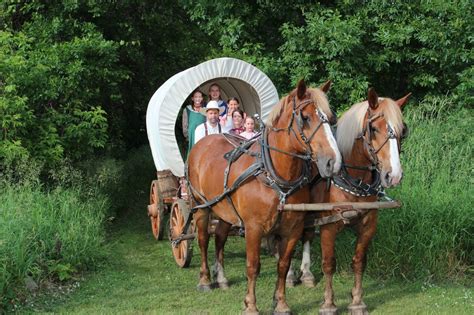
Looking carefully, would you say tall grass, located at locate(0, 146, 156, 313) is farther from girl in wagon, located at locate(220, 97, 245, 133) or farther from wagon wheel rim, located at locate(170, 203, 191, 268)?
girl in wagon, located at locate(220, 97, 245, 133)

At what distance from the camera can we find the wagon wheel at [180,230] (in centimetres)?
698

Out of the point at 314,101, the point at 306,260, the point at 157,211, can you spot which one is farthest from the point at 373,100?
the point at 157,211

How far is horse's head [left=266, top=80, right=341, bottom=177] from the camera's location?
4441 millimetres

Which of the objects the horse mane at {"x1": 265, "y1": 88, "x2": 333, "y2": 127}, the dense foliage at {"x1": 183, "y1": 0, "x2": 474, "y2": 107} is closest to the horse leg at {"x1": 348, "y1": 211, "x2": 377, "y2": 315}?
the horse mane at {"x1": 265, "y1": 88, "x2": 333, "y2": 127}

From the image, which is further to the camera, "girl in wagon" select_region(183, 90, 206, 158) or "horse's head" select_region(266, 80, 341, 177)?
"girl in wagon" select_region(183, 90, 206, 158)

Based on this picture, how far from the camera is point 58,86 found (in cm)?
882

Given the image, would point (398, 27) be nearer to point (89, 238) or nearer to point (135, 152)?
point (89, 238)

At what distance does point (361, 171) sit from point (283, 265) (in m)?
1.06

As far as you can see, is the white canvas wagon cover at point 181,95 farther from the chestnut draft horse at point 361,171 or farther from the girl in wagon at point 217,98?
the chestnut draft horse at point 361,171

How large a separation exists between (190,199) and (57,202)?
80.1 inches

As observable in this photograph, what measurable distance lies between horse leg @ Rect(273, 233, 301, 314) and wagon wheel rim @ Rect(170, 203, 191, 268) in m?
2.07

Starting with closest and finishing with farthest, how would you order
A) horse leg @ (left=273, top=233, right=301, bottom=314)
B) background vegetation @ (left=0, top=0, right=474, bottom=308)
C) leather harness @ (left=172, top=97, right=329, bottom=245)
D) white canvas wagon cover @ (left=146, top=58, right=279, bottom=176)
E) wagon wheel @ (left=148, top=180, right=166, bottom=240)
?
1. leather harness @ (left=172, top=97, right=329, bottom=245)
2. horse leg @ (left=273, top=233, right=301, bottom=314)
3. background vegetation @ (left=0, top=0, right=474, bottom=308)
4. white canvas wagon cover @ (left=146, top=58, right=279, bottom=176)
5. wagon wheel @ (left=148, top=180, right=166, bottom=240)

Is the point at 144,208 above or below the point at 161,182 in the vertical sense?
below

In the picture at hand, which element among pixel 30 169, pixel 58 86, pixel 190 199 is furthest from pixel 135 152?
pixel 190 199
